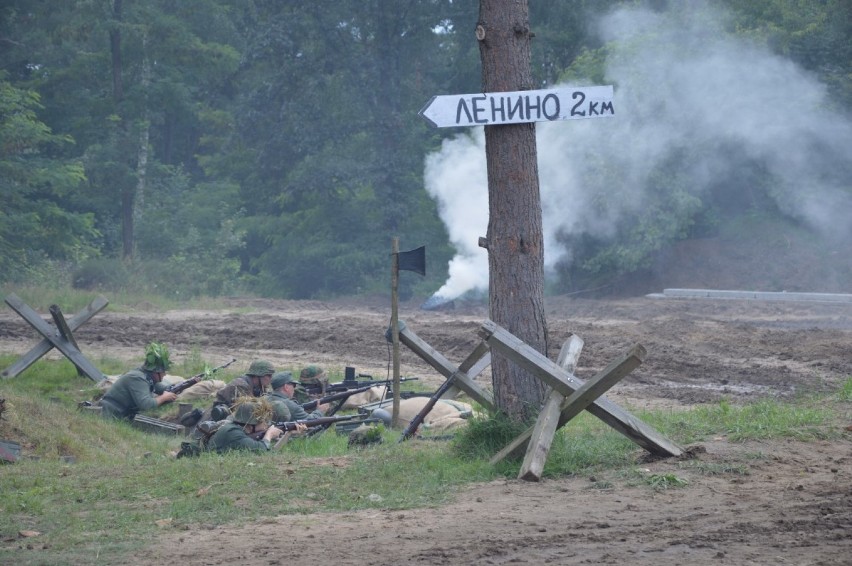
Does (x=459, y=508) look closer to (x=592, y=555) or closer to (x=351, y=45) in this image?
(x=592, y=555)

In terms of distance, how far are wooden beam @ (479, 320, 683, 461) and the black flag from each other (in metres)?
3.12

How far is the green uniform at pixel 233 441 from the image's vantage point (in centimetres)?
1041

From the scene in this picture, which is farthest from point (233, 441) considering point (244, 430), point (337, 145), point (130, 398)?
point (337, 145)

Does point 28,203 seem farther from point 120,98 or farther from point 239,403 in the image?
point 239,403

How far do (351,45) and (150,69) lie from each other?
831 centimetres

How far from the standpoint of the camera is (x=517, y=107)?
8.77 meters

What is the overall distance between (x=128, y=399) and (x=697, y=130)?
2048cm

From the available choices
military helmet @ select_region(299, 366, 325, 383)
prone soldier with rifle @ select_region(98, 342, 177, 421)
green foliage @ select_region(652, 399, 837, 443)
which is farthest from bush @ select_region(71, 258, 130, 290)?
green foliage @ select_region(652, 399, 837, 443)

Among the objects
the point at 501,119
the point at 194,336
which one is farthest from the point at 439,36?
the point at 501,119

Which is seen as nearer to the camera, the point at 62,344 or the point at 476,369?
the point at 476,369

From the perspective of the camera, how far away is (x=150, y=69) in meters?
40.1

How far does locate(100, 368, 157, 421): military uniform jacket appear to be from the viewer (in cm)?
1375

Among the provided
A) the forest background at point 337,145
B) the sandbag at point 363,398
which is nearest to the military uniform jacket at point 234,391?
the sandbag at point 363,398

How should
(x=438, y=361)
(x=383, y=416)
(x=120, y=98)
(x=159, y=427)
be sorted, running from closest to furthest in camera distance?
(x=438, y=361), (x=383, y=416), (x=159, y=427), (x=120, y=98)
